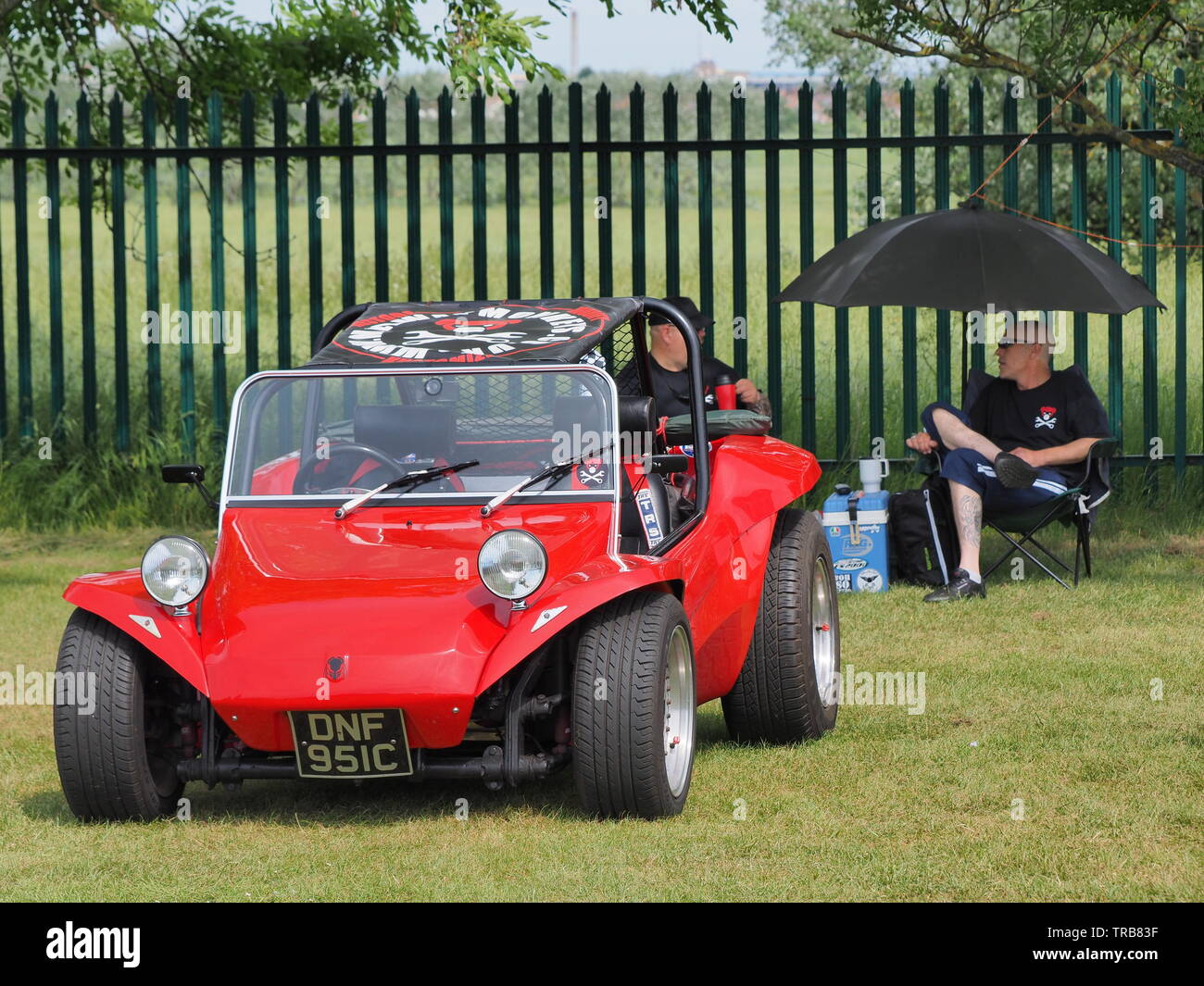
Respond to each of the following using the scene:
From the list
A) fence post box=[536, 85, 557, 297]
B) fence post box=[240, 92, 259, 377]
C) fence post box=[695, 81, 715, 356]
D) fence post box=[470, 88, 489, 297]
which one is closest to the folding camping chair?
fence post box=[695, 81, 715, 356]

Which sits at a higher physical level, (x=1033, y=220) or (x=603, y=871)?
(x=1033, y=220)

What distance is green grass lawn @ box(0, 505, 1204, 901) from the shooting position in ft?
15.8

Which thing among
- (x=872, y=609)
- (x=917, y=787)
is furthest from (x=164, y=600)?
(x=872, y=609)

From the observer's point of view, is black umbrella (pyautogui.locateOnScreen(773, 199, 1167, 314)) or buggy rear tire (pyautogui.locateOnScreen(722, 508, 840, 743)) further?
black umbrella (pyautogui.locateOnScreen(773, 199, 1167, 314))

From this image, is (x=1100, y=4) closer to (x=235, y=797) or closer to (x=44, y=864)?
(x=235, y=797)

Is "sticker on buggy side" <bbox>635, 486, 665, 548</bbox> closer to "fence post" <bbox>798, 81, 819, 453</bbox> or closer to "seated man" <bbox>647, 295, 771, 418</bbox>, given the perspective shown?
"seated man" <bbox>647, 295, 771, 418</bbox>

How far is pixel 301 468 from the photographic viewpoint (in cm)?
602

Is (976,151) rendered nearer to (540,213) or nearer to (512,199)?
(540,213)

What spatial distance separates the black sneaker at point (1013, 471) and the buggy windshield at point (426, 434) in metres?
3.82

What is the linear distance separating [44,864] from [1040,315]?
7.26 meters

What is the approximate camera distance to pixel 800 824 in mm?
5387

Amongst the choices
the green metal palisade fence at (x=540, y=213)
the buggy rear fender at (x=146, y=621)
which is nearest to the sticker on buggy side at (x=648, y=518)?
the buggy rear fender at (x=146, y=621)

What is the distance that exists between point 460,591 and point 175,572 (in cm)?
87

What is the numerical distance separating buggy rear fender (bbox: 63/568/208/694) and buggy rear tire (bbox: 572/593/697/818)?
3.57 ft
